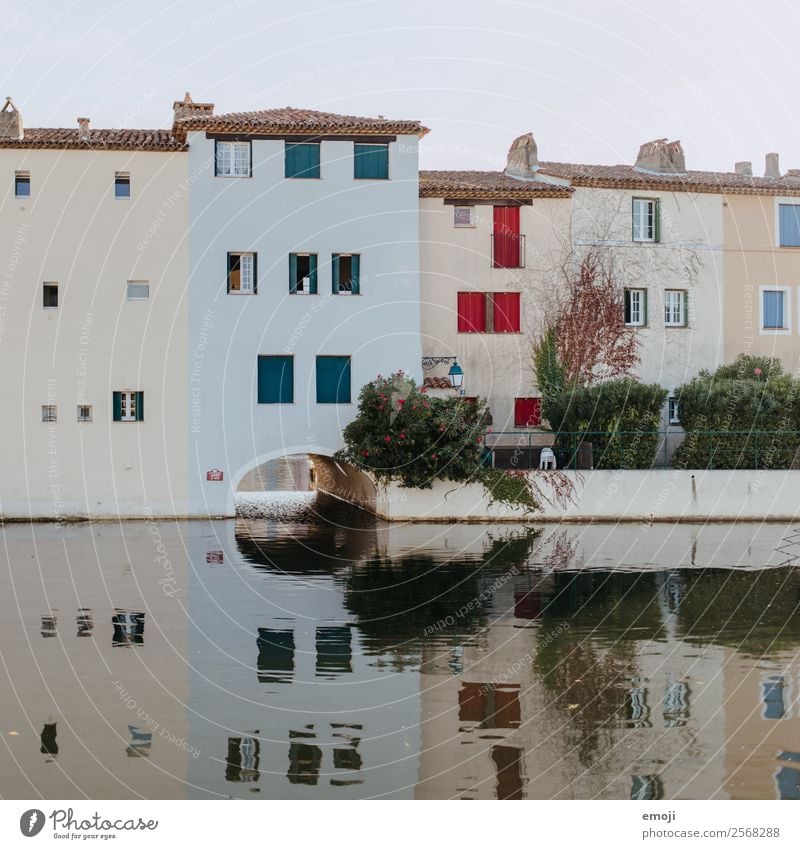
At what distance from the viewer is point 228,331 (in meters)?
36.4

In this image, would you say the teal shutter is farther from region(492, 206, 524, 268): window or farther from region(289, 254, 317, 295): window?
region(492, 206, 524, 268): window

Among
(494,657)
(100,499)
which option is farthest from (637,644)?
(100,499)

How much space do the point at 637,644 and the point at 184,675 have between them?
647cm

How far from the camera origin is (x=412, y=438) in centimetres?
3412

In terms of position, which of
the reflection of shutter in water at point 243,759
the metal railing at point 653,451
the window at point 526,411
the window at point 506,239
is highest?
the window at point 506,239

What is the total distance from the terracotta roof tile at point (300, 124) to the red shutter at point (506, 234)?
15.7 feet

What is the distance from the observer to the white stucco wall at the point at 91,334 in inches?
1373

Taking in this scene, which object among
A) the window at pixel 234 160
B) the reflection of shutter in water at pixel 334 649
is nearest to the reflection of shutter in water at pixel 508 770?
the reflection of shutter in water at pixel 334 649

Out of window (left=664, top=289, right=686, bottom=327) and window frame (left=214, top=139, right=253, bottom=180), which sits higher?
window frame (left=214, top=139, right=253, bottom=180)

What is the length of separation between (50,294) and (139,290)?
265 cm

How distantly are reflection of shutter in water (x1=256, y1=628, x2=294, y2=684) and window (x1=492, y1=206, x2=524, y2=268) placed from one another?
2492 cm

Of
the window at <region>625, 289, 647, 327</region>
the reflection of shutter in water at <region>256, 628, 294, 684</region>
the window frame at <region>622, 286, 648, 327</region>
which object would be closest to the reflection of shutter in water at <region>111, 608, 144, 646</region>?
the reflection of shutter in water at <region>256, 628, 294, 684</region>

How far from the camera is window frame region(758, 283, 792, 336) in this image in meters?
43.4

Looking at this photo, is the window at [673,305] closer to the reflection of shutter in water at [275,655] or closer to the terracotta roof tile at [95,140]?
the terracotta roof tile at [95,140]
